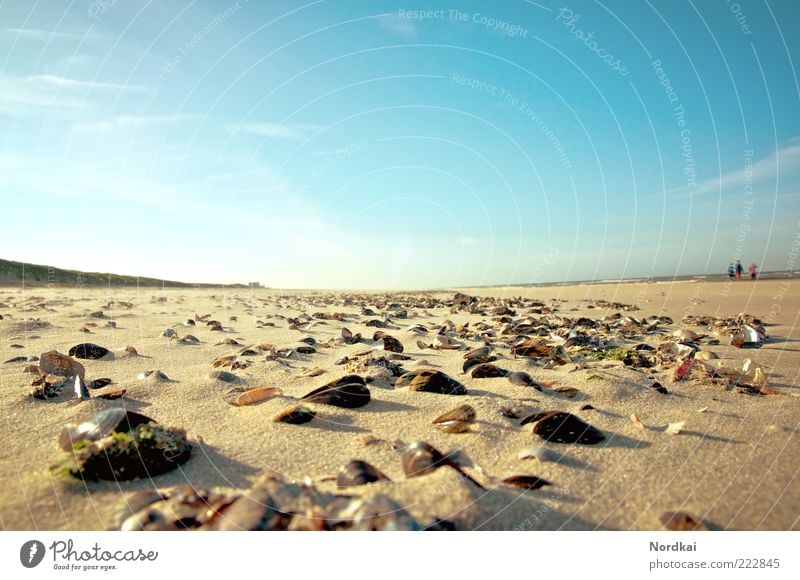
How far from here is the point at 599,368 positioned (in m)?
4.94

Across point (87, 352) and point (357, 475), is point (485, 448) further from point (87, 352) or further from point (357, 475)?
point (87, 352)

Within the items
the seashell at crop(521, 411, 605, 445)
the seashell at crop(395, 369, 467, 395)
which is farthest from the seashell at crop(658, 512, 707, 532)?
the seashell at crop(395, 369, 467, 395)

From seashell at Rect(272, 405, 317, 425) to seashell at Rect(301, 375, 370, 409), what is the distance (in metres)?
0.28

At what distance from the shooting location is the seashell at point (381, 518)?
1915 millimetres

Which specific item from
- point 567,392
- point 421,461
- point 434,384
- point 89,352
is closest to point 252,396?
point 434,384

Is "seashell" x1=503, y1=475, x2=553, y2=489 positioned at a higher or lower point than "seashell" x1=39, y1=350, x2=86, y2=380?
lower

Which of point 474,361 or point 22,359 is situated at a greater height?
point 474,361

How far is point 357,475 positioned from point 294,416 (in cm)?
117

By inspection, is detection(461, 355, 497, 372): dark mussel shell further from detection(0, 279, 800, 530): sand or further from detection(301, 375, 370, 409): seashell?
detection(301, 375, 370, 409): seashell

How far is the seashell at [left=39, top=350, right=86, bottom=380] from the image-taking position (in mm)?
4430

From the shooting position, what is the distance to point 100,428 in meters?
2.66

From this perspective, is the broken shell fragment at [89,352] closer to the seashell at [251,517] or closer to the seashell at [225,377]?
the seashell at [225,377]
